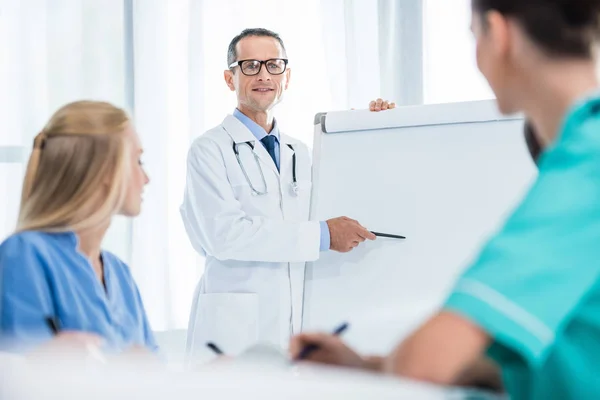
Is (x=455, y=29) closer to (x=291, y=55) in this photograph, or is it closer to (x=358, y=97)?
(x=358, y=97)

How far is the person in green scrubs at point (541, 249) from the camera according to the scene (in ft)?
1.86

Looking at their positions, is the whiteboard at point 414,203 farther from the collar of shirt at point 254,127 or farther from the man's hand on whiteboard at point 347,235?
the collar of shirt at point 254,127

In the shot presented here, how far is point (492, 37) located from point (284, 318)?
154cm

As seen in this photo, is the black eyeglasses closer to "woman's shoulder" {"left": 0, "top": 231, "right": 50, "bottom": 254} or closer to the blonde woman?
the blonde woman

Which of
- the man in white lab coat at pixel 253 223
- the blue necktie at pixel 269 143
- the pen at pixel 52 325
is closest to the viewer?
the pen at pixel 52 325

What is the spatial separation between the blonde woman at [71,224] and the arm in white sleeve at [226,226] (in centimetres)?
78

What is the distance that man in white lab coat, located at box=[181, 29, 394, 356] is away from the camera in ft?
6.75

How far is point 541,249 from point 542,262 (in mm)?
11

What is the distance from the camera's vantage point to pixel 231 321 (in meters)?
2.08

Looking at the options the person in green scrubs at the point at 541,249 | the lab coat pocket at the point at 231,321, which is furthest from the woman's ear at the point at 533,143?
the lab coat pocket at the point at 231,321

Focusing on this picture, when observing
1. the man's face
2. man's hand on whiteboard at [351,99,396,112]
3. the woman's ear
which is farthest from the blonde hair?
the man's face

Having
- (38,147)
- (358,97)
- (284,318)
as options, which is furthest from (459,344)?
(358,97)

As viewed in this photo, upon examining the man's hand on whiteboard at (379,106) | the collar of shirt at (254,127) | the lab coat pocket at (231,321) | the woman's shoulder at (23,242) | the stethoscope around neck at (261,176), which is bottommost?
the lab coat pocket at (231,321)

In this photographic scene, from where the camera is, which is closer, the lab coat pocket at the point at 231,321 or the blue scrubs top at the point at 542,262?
the blue scrubs top at the point at 542,262
